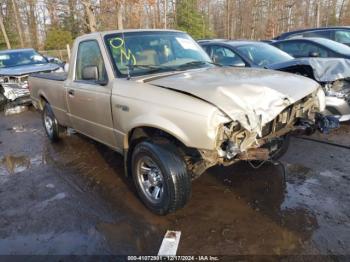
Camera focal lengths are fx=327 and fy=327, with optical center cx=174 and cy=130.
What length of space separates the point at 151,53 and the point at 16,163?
10.3 ft

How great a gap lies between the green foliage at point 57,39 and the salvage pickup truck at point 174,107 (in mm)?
31291

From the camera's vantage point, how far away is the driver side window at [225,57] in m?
7.23

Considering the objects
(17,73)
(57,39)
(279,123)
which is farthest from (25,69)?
(57,39)

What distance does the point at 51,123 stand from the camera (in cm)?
632

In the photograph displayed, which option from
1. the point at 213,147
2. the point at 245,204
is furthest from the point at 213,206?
the point at 213,147

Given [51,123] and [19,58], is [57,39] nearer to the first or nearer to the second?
[19,58]

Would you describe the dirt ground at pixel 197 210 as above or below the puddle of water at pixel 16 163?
above

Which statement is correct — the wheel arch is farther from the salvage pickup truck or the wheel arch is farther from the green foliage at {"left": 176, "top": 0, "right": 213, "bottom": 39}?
the green foliage at {"left": 176, "top": 0, "right": 213, "bottom": 39}

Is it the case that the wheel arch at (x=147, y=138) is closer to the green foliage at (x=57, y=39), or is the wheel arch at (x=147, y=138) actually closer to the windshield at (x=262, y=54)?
the windshield at (x=262, y=54)

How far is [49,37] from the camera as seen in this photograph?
1329 inches

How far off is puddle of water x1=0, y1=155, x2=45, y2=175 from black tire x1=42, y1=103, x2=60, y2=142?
71 centimetres

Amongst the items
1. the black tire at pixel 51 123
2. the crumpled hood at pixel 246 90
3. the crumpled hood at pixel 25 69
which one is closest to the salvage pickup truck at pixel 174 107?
the crumpled hood at pixel 246 90

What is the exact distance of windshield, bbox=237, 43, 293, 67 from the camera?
7.16 metres

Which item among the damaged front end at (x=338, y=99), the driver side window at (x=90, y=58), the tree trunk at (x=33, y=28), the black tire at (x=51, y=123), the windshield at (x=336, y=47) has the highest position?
the tree trunk at (x=33, y=28)
